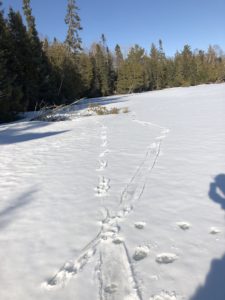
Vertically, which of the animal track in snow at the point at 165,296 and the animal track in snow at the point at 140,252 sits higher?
the animal track in snow at the point at 140,252

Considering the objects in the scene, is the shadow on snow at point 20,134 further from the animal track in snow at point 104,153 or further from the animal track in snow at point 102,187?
the animal track in snow at point 102,187

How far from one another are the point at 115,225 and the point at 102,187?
5.28 feet

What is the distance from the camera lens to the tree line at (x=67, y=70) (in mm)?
22605

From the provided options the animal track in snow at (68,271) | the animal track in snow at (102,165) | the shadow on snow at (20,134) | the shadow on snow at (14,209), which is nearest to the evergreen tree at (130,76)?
the shadow on snow at (20,134)

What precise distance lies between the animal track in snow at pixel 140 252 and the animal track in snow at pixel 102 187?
74.0 inches

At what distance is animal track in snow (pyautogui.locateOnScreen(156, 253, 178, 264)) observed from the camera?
3.16 metres

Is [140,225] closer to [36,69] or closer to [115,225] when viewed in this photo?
[115,225]

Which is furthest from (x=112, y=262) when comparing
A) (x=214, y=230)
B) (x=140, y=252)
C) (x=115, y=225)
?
(x=214, y=230)

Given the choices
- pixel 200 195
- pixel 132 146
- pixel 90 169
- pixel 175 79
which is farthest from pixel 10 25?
pixel 175 79

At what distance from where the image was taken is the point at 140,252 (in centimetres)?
336

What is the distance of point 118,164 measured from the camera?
7062mm

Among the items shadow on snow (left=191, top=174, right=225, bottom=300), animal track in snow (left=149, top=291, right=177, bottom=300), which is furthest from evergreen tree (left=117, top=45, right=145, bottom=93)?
animal track in snow (left=149, top=291, right=177, bottom=300)

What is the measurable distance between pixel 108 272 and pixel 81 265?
33 cm

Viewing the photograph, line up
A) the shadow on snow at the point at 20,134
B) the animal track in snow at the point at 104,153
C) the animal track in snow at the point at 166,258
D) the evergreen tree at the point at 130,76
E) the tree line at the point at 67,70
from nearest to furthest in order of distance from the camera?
the animal track in snow at the point at 166,258, the animal track in snow at the point at 104,153, the shadow on snow at the point at 20,134, the tree line at the point at 67,70, the evergreen tree at the point at 130,76
